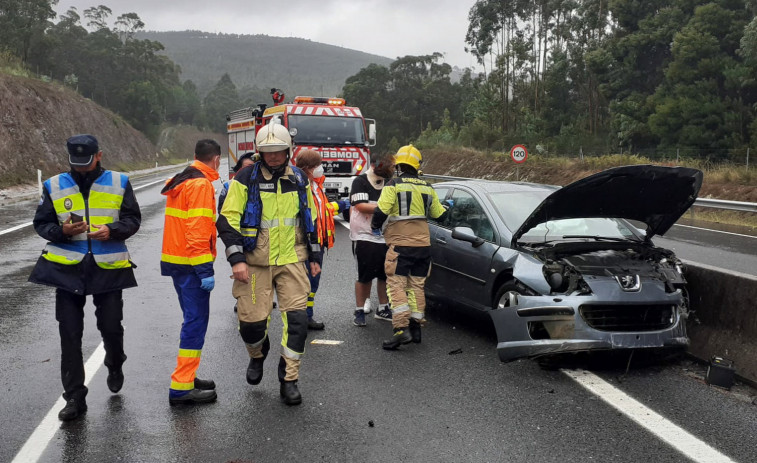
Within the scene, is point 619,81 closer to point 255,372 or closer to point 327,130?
point 327,130

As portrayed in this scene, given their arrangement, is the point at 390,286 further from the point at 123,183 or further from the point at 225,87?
the point at 225,87

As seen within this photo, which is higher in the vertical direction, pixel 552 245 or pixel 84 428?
pixel 552 245

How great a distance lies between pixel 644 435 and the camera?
4121 mm

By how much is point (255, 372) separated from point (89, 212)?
1569mm

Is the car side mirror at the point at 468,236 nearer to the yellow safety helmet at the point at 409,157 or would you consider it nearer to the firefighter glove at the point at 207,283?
the yellow safety helmet at the point at 409,157

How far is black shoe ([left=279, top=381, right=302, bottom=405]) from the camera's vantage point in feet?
15.3

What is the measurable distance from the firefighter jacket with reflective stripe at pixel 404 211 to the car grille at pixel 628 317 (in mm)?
1690

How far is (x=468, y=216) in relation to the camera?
6.99 m


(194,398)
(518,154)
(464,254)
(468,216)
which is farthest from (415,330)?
(518,154)

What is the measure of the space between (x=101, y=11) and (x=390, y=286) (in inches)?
3519

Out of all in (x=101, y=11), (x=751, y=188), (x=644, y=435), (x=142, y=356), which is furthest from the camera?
(x=101, y=11)

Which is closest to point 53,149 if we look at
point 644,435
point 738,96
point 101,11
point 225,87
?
point 738,96

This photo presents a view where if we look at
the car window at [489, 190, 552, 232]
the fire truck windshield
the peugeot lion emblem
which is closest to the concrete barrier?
the peugeot lion emblem

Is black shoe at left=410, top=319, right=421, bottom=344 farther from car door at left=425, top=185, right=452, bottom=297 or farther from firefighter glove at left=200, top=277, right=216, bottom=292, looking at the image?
firefighter glove at left=200, top=277, right=216, bottom=292
